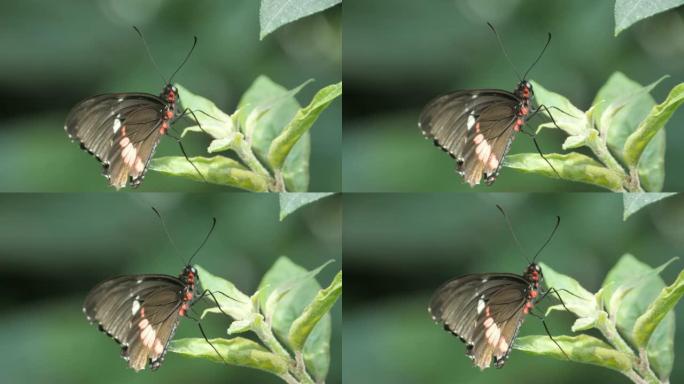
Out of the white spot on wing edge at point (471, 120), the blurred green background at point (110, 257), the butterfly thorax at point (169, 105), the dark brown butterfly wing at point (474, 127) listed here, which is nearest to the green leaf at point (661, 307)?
the dark brown butterfly wing at point (474, 127)

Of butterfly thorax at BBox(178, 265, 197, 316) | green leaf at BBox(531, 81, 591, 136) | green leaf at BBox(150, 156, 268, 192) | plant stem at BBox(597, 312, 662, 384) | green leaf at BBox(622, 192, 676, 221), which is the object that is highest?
green leaf at BBox(531, 81, 591, 136)

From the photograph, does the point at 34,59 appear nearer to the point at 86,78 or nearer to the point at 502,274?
the point at 86,78

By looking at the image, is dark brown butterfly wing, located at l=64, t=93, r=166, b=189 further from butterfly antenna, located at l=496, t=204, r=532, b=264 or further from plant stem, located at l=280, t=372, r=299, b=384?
butterfly antenna, located at l=496, t=204, r=532, b=264

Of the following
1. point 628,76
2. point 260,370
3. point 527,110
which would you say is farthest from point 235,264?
point 628,76

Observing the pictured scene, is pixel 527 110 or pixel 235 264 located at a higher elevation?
pixel 527 110

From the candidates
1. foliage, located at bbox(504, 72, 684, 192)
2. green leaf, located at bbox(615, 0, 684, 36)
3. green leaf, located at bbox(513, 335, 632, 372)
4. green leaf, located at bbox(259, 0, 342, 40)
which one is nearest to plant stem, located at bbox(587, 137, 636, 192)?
foliage, located at bbox(504, 72, 684, 192)

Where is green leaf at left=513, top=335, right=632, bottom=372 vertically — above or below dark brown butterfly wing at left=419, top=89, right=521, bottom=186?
below
